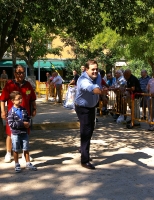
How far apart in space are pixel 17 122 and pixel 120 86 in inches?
242

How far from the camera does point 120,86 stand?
1155 cm

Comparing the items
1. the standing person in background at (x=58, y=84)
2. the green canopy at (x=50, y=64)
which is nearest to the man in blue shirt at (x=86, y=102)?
the standing person in background at (x=58, y=84)

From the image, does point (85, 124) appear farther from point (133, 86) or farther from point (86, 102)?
point (133, 86)

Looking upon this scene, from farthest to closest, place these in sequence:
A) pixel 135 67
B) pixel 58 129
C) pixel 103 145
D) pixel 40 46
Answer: pixel 135 67 < pixel 40 46 < pixel 58 129 < pixel 103 145

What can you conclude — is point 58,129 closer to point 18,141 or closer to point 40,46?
point 18,141

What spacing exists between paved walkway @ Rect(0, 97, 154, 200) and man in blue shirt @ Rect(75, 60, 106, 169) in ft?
1.32

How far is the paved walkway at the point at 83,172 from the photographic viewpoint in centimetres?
502

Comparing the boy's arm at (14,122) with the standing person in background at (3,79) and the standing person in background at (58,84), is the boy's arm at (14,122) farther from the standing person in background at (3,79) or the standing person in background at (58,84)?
the standing person in background at (3,79)

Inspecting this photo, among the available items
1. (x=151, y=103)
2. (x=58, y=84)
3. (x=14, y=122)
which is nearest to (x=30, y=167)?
(x=14, y=122)

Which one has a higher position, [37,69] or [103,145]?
[37,69]

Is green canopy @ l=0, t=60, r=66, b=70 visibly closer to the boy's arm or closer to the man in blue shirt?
the man in blue shirt

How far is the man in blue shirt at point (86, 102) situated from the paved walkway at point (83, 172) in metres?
0.40

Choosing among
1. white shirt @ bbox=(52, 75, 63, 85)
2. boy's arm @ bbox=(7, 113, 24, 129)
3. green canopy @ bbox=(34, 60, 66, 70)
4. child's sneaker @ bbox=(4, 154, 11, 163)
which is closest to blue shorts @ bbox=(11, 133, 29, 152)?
boy's arm @ bbox=(7, 113, 24, 129)

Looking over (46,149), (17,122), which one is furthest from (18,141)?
(46,149)
